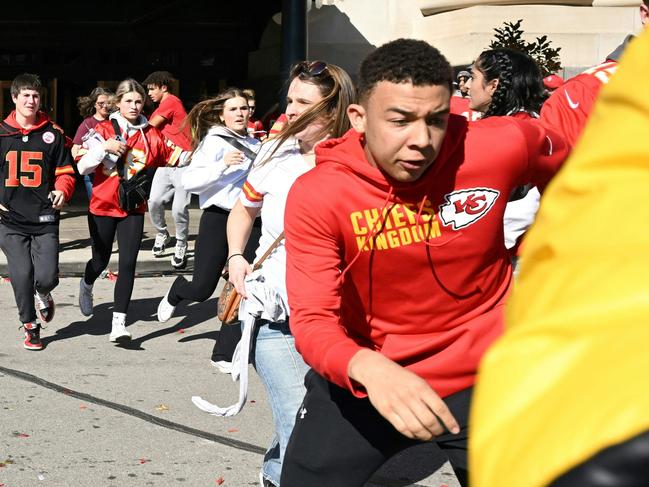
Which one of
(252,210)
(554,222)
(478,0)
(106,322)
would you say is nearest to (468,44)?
(478,0)

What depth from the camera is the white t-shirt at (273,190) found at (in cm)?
452

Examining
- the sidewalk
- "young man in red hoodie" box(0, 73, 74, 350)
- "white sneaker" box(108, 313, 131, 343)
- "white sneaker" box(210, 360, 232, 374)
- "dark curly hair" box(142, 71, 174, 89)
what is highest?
"dark curly hair" box(142, 71, 174, 89)

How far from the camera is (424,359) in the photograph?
10.7 ft

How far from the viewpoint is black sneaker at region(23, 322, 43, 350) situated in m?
8.20

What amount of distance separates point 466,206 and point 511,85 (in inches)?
104

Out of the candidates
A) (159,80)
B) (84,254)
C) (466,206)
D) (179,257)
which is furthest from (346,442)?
(159,80)

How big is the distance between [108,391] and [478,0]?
35.2 feet

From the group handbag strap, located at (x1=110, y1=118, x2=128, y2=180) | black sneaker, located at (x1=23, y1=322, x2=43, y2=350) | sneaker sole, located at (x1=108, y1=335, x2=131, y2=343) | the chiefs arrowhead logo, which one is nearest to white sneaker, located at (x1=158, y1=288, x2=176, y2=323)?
sneaker sole, located at (x1=108, y1=335, x2=131, y2=343)

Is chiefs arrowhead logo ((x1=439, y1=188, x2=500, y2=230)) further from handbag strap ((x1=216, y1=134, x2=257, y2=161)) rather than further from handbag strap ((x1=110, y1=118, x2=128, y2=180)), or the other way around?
handbag strap ((x1=110, y1=118, x2=128, y2=180))

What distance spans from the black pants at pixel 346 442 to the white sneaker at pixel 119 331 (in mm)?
5353

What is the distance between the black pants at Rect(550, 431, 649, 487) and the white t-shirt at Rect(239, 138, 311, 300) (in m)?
3.45

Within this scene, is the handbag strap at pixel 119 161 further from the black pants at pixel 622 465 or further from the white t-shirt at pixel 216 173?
the black pants at pixel 622 465

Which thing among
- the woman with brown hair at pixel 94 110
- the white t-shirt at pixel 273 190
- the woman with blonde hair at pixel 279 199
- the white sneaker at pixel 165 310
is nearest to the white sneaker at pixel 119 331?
the white sneaker at pixel 165 310

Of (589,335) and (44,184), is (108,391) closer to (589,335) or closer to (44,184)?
(44,184)
